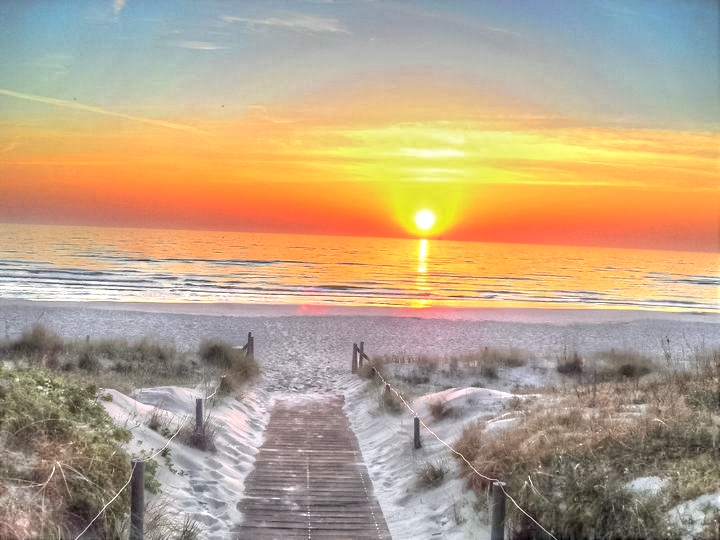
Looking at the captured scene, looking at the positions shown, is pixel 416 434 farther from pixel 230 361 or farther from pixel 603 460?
pixel 230 361

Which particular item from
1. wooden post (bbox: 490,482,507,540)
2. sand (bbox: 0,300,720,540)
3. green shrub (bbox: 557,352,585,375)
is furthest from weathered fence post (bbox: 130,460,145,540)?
green shrub (bbox: 557,352,585,375)

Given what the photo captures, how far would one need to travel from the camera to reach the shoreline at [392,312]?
3353cm

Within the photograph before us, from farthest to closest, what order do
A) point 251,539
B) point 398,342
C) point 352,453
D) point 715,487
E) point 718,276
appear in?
point 718,276, point 398,342, point 352,453, point 251,539, point 715,487

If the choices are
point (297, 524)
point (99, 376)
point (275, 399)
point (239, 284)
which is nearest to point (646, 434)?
point (297, 524)

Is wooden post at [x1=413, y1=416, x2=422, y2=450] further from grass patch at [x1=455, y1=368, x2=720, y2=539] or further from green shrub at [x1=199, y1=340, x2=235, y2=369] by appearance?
green shrub at [x1=199, y1=340, x2=235, y2=369]

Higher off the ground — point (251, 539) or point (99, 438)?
point (99, 438)

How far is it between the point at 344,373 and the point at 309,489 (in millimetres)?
10222

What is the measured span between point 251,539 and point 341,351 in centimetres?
1664

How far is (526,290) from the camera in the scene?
5450 cm

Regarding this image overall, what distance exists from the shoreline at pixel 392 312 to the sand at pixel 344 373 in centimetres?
11

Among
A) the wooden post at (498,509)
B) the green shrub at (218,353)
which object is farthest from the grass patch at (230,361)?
the wooden post at (498,509)

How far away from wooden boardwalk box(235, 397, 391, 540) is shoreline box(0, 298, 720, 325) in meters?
22.4

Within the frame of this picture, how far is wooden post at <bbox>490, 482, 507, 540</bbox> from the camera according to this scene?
5.54 metres

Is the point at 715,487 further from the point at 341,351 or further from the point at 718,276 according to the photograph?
the point at 718,276
